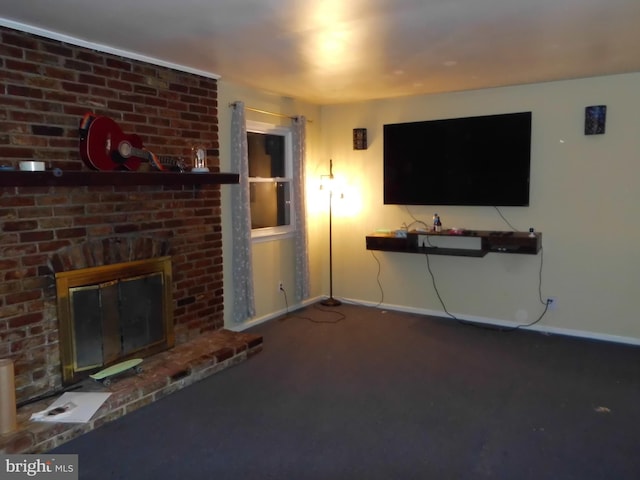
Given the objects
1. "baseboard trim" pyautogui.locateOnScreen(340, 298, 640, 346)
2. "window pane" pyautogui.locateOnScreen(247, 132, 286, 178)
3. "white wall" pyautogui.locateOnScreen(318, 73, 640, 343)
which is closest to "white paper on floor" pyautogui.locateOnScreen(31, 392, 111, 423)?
"window pane" pyautogui.locateOnScreen(247, 132, 286, 178)

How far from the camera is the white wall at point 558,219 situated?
3.97 metres

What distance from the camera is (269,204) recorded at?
16.1ft

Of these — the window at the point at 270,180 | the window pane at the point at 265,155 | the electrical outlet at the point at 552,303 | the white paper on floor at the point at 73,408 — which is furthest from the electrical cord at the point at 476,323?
the white paper on floor at the point at 73,408

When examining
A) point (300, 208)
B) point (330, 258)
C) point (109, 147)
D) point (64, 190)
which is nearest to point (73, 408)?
point (64, 190)

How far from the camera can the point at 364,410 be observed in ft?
9.73

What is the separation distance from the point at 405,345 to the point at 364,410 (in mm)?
1231

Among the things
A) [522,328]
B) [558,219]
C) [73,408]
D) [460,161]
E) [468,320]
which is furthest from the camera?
[468,320]

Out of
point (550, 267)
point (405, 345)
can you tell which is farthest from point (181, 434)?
point (550, 267)

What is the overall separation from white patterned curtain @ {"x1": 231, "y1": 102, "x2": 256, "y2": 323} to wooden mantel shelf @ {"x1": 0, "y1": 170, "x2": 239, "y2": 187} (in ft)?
1.71

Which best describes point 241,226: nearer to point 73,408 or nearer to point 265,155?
point 265,155

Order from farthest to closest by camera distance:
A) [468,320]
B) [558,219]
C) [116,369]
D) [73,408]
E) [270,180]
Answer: [270,180] → [468,320] → [558,219] → [116,369] → [73,408]

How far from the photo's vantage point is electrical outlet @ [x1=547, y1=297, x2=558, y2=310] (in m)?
4.32

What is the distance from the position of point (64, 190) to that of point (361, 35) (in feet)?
6.62

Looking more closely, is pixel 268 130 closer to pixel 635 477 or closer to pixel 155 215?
pixel 155 215
